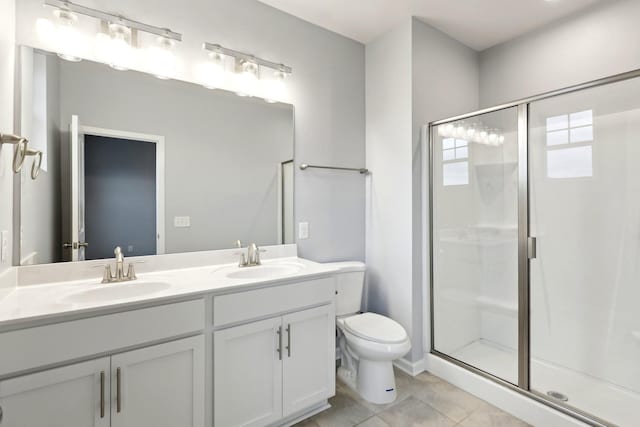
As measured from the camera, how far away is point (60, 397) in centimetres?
111

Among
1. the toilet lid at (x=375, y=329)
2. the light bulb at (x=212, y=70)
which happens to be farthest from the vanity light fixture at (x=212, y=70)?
the toilet lid at (x=375, y=329)

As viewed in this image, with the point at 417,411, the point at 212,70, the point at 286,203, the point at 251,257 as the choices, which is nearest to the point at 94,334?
the point at 251,257

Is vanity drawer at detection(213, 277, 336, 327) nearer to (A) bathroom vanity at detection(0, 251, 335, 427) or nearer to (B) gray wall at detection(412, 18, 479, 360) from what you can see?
(A) bathroom vanity at detection(0, 251, 335, 427)

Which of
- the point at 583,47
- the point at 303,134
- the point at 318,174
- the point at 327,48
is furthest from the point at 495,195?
the point at 327,48

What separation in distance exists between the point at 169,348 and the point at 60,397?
370mm

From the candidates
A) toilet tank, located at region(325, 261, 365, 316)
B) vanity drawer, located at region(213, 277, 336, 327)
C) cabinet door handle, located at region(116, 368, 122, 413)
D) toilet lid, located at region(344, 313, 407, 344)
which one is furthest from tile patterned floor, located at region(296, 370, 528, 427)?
cabinet door handle, located at region(116, 368, 122, 413)

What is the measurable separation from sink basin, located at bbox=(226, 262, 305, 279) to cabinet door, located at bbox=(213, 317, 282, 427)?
1.22ft

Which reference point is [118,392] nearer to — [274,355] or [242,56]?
[274,355]

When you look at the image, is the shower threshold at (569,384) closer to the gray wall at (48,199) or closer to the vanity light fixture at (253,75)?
the vanity light fixture at (253,75)

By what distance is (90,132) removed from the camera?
5.22 feet

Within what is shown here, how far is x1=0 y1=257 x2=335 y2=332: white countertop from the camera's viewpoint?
3.52 feet

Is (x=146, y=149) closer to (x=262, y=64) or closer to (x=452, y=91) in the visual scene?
(x=262, y=64)

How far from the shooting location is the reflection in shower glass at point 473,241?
7.61ft

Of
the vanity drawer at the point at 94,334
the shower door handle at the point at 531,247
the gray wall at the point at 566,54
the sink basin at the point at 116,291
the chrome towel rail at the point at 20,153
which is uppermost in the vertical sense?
the gray wall at the point at 566,54
